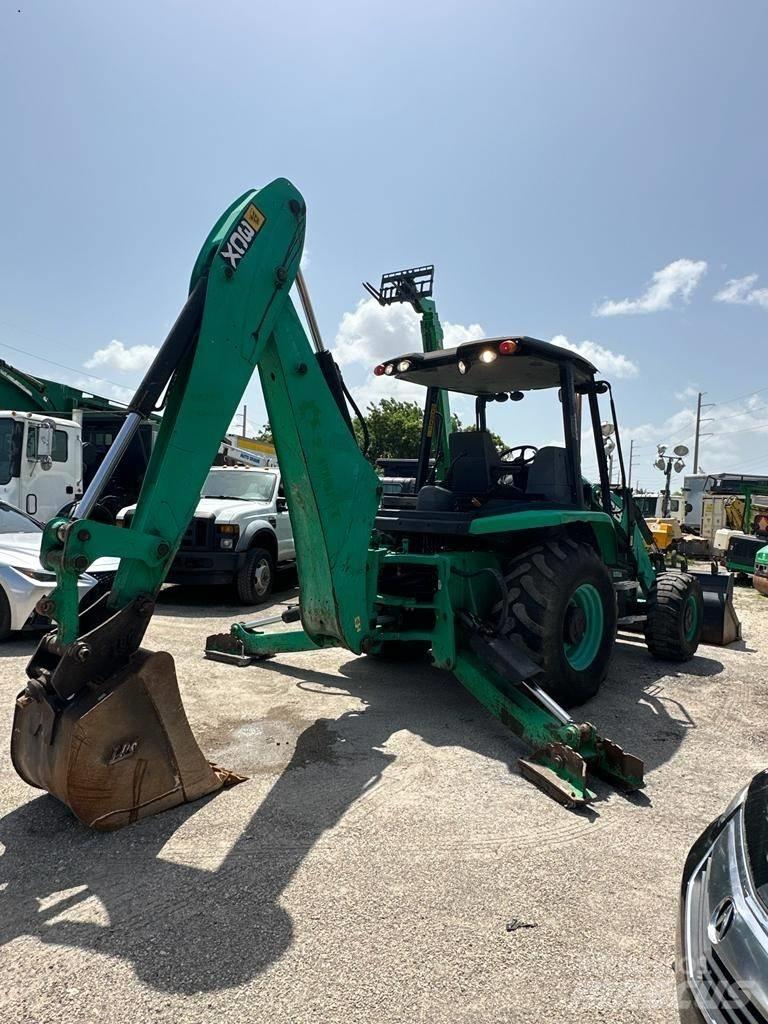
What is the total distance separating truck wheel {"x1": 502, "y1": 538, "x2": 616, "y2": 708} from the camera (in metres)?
4.61

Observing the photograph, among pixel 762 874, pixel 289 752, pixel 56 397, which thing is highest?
pixel 56 397

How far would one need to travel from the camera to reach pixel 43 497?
10688 millimetres

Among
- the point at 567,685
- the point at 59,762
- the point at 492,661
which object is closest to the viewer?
the point at 59,762

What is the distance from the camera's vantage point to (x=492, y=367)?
18.0 ft

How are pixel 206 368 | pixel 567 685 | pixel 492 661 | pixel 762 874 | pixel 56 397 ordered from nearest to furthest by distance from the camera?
1. pixel 762 874
2. pixel 206 368
3. pixel 492 661
4. pixel 567 685
5. pixel 56 397

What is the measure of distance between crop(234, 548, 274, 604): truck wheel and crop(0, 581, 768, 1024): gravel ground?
4148 mm

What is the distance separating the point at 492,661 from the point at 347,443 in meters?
1.69

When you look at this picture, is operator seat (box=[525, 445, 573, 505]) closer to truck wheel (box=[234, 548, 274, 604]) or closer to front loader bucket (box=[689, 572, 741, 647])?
front loader bucket (box=[689, 572, 741, 647])

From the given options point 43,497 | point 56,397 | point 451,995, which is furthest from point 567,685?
point 56,397

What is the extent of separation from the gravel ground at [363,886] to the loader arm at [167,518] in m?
0.32

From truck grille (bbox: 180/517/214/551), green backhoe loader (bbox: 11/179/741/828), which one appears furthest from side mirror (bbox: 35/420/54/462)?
green backhoe loader (bbox: 11/179/741/828)

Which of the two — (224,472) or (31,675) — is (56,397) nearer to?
(224,472)

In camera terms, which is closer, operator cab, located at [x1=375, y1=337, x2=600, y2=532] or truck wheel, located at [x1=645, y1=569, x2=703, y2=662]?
operator cab, located at [x1=375, y1=337, x2=600, y2=532]

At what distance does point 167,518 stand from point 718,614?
6303mm
